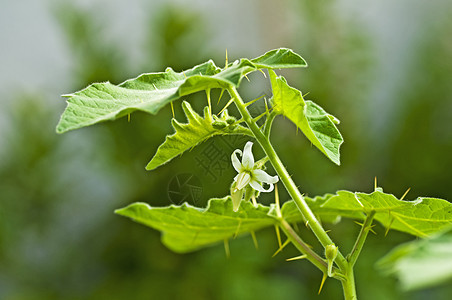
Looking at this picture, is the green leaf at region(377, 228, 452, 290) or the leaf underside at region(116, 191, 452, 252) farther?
the leaf underside at region(116, 191, 452, 252)

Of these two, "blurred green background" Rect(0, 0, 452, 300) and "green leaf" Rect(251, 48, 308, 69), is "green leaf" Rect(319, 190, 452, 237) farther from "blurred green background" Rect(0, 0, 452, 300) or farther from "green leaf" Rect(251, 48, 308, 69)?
"blurred green background" Rect(0, 0, 452, 300)

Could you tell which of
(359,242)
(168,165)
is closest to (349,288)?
(359,242)

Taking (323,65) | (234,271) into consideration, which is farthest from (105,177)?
(323,65)

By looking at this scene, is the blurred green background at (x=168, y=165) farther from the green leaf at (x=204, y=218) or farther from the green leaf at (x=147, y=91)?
the green leaf at (x=147, y=91)

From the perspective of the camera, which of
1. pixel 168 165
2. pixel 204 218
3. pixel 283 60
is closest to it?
pixel 283 60

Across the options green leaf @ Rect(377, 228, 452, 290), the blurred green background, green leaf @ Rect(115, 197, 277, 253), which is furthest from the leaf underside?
the blurred green background

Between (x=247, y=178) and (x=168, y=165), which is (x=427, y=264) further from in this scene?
(x=168, y=165)
